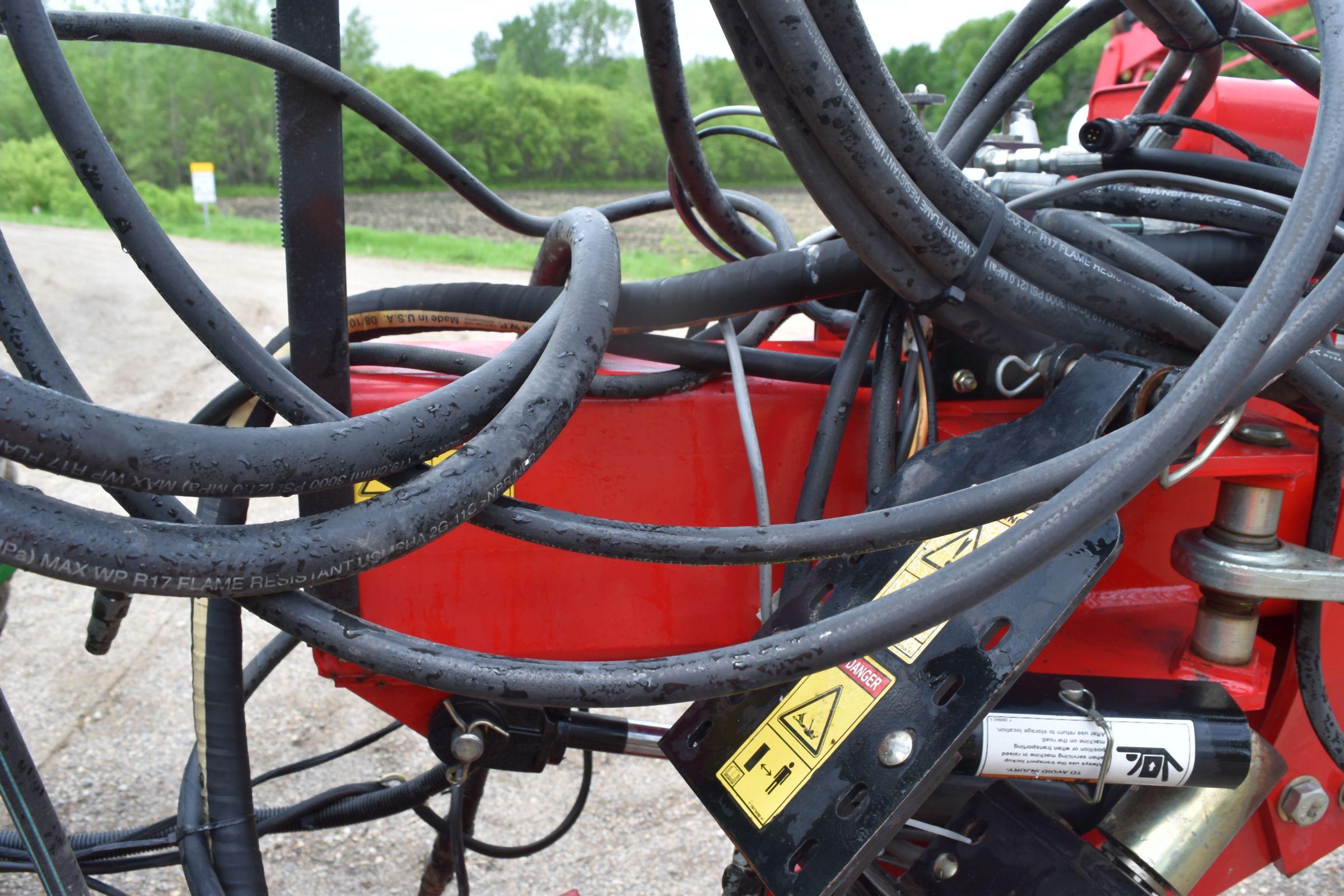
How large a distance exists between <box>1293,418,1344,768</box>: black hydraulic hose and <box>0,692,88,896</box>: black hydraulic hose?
1112 millimetres

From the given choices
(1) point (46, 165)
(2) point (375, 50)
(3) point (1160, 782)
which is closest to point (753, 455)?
(3) point (1160, 782)

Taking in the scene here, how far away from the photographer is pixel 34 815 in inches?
28.5

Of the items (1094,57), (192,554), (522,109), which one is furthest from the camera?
(522,109)

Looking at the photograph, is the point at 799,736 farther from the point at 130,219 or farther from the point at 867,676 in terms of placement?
the point at 130,219

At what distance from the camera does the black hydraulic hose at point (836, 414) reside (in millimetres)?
854

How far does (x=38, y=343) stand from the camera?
2.06ft

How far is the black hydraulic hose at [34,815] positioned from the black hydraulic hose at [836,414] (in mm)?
613

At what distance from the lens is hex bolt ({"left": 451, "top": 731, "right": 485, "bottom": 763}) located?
0.95 meters

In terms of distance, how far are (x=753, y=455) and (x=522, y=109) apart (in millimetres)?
33471

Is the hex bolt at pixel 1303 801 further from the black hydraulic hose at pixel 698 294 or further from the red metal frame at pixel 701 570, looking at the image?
the black hydraulic hose at pixel 698 294

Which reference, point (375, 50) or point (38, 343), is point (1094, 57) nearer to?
point (38, 343)

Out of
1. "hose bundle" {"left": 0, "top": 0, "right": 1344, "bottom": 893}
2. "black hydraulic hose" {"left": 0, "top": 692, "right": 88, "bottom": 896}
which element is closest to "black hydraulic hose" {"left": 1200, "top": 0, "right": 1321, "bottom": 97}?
"hose bundle" {"left": 0, "top": 0, "right": 1344, "bottom": 893}

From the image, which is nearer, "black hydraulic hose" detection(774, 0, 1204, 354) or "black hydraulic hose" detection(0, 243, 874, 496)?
"black hydraulic hose" detection(0, 243, 874, 496)

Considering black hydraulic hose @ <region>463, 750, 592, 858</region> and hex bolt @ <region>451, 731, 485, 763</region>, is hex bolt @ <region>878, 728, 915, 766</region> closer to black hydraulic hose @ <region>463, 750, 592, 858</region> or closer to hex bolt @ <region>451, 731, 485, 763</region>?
hex bolt @ <region>451, 731, 485, 763</region>
